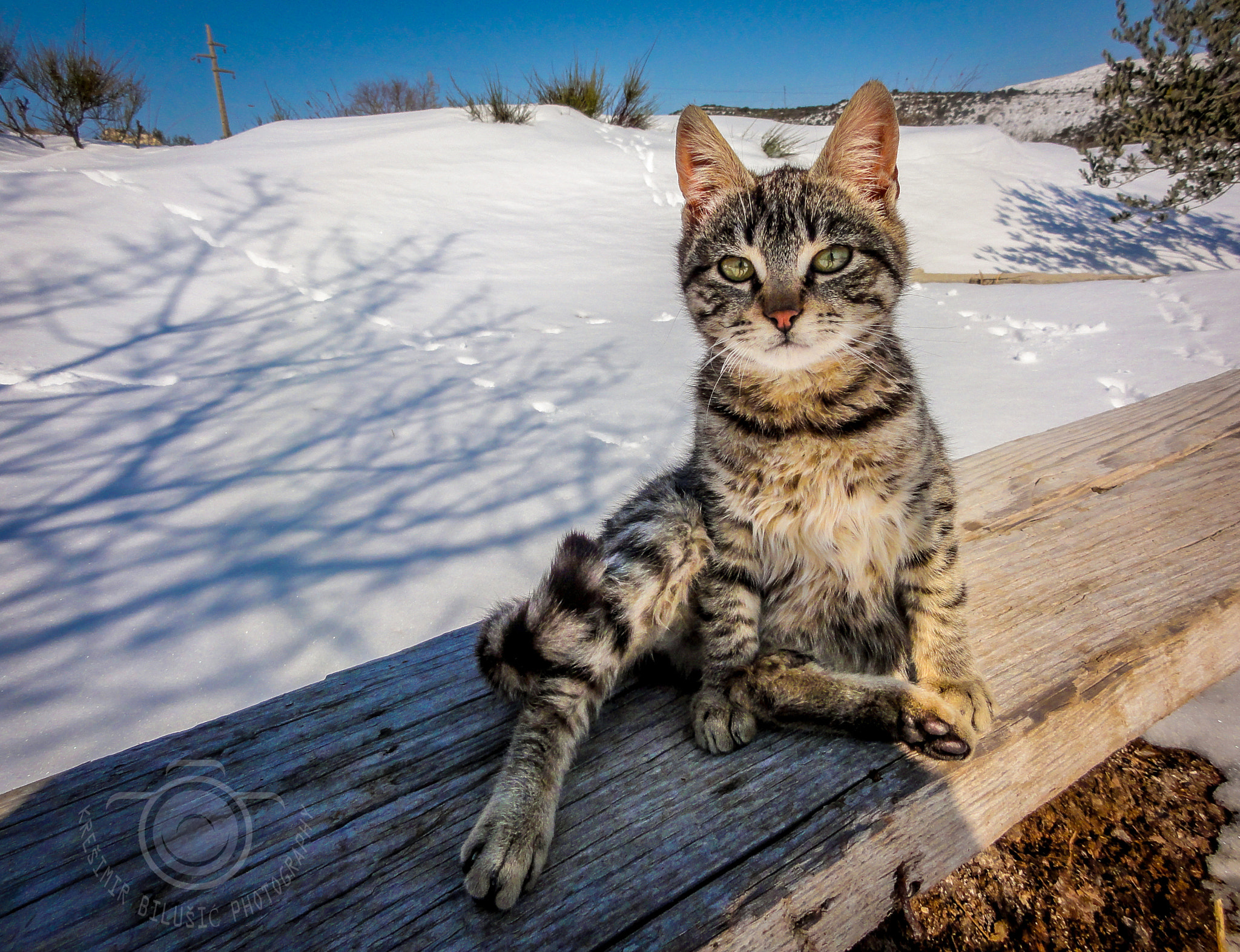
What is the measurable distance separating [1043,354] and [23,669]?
585cm

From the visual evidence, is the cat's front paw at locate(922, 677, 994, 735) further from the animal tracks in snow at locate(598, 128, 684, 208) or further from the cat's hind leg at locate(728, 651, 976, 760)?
the animal tracks in snow at locate(598, 128, 684, 208)

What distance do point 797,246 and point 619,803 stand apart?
53.7 inches

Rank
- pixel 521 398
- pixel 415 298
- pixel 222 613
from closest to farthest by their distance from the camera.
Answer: pixel 222 613 → pixel 521 398 → pixel 415 298

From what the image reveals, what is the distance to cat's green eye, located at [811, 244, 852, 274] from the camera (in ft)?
5.19

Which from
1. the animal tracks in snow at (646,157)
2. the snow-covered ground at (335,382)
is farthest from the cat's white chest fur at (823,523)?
the animal tracks in snow at (646,157)

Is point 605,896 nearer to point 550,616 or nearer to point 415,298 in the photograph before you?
point 550,616

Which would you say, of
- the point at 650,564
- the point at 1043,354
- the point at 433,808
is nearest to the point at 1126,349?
the point at 1043,354

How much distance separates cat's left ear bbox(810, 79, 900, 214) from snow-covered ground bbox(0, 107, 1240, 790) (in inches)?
74.4

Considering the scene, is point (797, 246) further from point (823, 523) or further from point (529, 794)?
point (529, 794)

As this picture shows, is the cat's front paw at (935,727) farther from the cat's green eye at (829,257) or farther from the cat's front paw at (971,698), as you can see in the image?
the cat's green eye at (829,257)

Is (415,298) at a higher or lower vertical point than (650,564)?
higher

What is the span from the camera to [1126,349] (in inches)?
172

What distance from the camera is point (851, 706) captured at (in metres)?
1.24

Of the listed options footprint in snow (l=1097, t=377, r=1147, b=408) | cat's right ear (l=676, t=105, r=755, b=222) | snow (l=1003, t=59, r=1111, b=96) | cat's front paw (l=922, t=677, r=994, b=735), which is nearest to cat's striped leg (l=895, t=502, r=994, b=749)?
cat's front paw (l=922, t=677, r=994, b=735)
